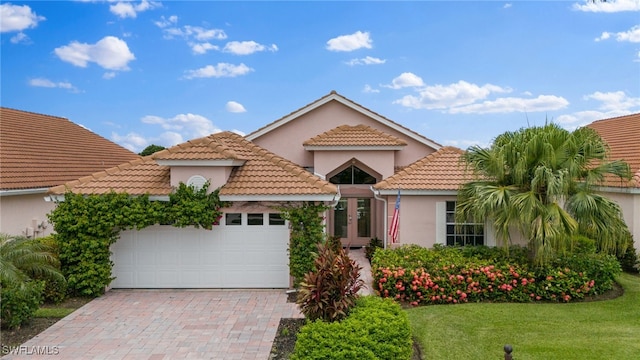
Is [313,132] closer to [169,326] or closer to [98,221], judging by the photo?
[98,221]

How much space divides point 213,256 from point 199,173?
2585 mm

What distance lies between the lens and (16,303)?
353 inches

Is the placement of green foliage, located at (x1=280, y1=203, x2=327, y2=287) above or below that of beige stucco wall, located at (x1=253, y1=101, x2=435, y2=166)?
below

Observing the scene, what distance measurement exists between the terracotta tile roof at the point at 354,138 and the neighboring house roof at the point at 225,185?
426 centimetres

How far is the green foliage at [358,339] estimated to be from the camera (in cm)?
655

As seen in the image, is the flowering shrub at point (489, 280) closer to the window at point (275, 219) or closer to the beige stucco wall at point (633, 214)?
the window at point (275, 219)

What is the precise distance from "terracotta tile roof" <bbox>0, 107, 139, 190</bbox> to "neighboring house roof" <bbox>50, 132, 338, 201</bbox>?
4967 mm

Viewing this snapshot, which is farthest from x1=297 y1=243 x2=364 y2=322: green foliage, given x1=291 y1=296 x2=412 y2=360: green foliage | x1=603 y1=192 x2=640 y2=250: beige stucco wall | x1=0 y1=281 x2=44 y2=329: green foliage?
x1=603 y1=192 x2=640 y2=250: beige stucco wall

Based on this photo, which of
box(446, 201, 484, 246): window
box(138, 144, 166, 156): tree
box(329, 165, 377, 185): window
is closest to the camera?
box(446, 201, 484, 246): window

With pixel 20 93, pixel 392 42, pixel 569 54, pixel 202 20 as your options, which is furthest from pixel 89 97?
pixel 569 54

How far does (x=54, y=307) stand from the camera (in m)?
10.9

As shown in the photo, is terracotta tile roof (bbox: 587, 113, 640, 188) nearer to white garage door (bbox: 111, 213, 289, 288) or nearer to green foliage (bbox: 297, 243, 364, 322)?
green foliage (bbox: 297, 243, 364, 322)

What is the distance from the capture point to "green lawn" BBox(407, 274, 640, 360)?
791 centimetres

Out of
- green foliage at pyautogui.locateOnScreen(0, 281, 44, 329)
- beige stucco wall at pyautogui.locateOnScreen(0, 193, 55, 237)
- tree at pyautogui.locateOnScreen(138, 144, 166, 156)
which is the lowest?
green foliage at pyautogui.locateOnScreen(0, 281, 44, 329)
